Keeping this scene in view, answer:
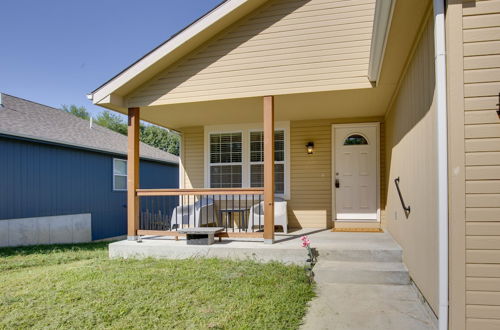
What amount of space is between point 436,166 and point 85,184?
421 inches

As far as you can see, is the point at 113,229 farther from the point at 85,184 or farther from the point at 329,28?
the point at 329,28

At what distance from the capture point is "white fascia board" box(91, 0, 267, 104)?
16.4 feet

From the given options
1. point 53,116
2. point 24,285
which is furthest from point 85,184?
point 24,285

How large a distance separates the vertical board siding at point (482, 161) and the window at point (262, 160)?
15.8 feet

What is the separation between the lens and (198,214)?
634 centimetres

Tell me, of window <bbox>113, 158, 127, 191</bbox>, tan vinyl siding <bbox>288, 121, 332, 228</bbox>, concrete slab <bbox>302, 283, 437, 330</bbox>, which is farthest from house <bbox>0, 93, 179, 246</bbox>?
concrete slab <bbox>302, 283, 437, 330</bbox>

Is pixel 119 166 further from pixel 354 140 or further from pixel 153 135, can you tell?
pixel 153 135

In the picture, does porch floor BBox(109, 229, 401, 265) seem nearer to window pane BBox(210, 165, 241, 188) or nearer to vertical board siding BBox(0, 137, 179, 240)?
window pane BBox(210, 165, 241, 188)

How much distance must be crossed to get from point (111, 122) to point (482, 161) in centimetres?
3705

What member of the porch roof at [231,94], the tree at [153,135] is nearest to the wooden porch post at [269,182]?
the porch roof at [231,94]

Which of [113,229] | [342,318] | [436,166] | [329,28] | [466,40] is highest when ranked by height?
[329,28]

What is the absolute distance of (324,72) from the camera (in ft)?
15.9

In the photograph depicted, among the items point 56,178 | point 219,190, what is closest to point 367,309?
point 219,190

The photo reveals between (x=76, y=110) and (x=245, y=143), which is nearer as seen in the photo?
(x=245, y=143)
